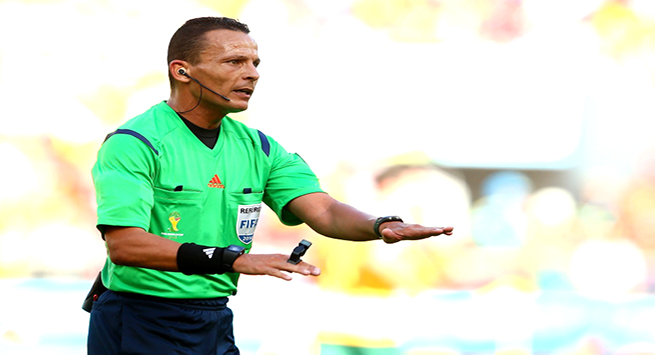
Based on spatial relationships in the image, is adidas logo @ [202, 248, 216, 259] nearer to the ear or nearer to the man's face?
the man's face

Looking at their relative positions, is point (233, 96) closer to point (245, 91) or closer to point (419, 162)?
point (245, 91)

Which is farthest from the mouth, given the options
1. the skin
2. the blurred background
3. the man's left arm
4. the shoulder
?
the blurred background

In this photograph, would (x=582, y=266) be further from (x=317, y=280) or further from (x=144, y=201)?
(x=144, y=201)

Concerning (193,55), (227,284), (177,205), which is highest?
(193,55)

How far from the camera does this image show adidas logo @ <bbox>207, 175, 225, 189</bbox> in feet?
8.91

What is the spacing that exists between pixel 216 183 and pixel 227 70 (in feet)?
1.28

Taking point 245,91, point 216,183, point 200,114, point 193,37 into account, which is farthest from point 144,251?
point 193,37

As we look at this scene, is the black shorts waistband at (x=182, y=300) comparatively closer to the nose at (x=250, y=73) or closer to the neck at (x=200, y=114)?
the neck at (x=200, y=114)

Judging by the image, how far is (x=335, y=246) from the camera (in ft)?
17.1

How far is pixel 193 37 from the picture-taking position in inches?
111

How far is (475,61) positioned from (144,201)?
10.8 feet

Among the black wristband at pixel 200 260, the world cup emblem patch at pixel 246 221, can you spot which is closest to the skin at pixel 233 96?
the world cup emblem patch at pixel 246 221

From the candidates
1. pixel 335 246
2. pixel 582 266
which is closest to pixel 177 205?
pixel 335 246

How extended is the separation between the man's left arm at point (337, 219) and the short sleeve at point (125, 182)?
0.60 metres
